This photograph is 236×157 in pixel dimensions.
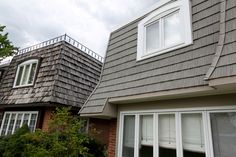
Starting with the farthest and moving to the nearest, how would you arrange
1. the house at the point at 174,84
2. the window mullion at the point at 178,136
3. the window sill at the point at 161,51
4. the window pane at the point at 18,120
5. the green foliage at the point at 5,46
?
the green foliage at the point at 5,46
the window pane at the point at 18,120
the window sill at the point at 161,51
the window mullion at the point at 178,136
the house at the point at 174,84

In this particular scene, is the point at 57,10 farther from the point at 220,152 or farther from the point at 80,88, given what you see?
the point at 220,152

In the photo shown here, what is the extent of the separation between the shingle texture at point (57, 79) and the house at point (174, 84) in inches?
133

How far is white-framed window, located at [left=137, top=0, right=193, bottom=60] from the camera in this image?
4672 millimetres

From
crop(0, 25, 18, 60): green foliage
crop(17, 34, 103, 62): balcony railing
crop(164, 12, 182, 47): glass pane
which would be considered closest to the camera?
crop(164, 12, 182, 47): glass pane

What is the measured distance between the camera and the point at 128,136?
17.5ft

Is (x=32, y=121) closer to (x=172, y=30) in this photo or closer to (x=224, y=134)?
(x=172, y=30)

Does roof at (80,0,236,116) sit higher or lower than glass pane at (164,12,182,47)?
lower

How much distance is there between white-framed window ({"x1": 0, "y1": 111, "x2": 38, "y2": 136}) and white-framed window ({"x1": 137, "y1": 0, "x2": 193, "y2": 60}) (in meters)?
6.51

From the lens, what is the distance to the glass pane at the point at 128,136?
17.0 feet

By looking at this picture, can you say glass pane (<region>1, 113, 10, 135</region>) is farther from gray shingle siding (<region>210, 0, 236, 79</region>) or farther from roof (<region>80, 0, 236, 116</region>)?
gray shingle siding (<region>210, 0, 236, 79</region>)

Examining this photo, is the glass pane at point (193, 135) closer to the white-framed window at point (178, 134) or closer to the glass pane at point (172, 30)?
the white-framed window at point (178, 134)

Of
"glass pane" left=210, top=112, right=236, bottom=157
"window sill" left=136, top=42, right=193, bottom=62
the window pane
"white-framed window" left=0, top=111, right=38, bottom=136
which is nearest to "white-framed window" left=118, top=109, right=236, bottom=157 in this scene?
"glass pane" left=210, top=112, right=236, bottom=157

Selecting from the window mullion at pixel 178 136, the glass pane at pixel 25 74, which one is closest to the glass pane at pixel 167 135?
the window mullion at pixel 178 136

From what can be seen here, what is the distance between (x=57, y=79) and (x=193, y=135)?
6.89 m
